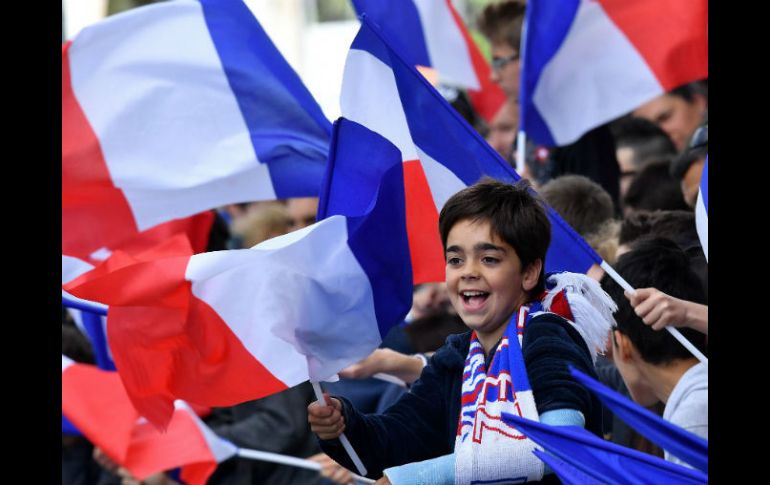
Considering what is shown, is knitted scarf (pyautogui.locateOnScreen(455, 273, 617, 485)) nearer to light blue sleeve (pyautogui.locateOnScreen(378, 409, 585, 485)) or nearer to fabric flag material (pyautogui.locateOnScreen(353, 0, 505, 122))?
light blue sleeve (pyautogui.locateOnScreen(378, 409, 585, 485))

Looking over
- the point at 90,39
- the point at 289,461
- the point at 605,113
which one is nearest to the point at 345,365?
the point at 289,461

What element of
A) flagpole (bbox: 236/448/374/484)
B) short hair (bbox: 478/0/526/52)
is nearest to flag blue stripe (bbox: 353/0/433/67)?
short hair (bbox: 478/0/526/52)

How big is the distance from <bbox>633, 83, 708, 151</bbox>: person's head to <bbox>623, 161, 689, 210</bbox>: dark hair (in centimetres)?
86

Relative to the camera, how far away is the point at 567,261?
14.9ft

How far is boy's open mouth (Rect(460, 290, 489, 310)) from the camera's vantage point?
3525 millimetres

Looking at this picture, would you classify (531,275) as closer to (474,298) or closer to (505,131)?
(474,298)

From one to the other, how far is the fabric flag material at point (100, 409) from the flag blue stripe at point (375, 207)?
2.25 meters

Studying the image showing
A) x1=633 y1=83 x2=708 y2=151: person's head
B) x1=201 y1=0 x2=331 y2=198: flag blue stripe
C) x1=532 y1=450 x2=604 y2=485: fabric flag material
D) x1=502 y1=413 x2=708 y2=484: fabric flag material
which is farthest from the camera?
x1=633 y1=83 x2=708 y2=151: person's head

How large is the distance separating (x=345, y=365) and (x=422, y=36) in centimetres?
347

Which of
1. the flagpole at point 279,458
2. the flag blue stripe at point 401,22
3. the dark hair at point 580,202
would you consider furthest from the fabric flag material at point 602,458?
the flag blue stripe at point 401,22

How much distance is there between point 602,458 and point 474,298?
735 millimetres

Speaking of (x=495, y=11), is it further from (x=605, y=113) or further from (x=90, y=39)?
(x=90, y=39)

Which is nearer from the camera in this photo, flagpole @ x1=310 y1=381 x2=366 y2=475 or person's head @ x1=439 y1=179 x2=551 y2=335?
person's head @ x1=439 y1=179 x2=551 y2=335

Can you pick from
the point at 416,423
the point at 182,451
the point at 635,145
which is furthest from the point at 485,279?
the point at 635,145
